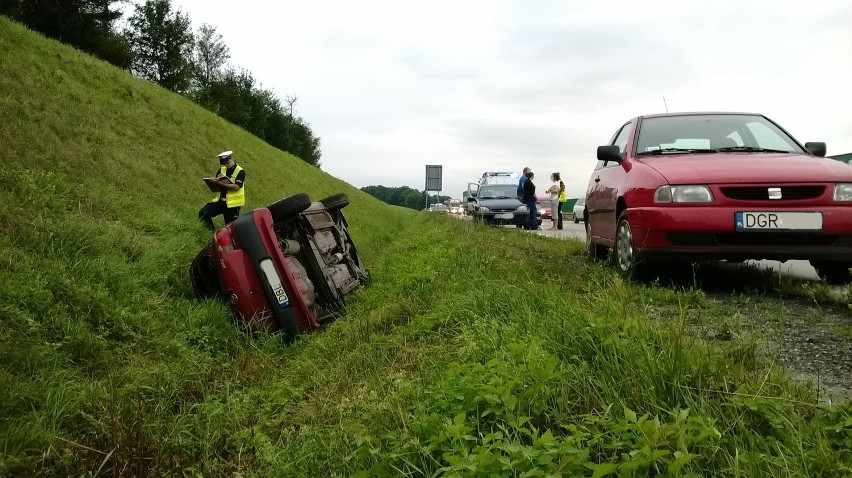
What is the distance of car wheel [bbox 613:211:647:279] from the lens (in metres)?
5.30

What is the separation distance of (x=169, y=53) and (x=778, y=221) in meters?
59.7

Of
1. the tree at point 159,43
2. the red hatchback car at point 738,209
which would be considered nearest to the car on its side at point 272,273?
the red hatchback car at point 738,209

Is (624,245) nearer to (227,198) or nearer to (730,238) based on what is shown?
(730,238)

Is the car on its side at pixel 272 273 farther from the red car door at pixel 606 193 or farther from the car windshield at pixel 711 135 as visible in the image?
the car windshield at pixel 711 135

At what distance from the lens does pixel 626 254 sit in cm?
570

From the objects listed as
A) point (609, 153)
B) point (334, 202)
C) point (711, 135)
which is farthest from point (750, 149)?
point (334, 202)

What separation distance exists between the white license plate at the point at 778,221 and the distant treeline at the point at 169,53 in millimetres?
34487

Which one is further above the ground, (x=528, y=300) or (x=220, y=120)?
(x=220, y=120)

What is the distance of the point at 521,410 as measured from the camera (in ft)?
7.95

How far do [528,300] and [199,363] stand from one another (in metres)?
2.55

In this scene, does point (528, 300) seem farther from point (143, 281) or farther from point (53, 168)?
point (53, 168)

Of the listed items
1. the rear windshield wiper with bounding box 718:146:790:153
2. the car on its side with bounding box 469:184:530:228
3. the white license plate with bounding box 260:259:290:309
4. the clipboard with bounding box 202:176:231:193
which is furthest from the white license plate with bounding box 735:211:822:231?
the car on its side with bounding box 469:184:530:228

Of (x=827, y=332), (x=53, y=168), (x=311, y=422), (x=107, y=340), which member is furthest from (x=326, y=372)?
(x=53, y=168)

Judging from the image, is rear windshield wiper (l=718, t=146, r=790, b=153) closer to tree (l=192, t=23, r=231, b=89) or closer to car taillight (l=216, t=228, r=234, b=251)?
car taillight (l=216, t=228, r=234, b=251)
